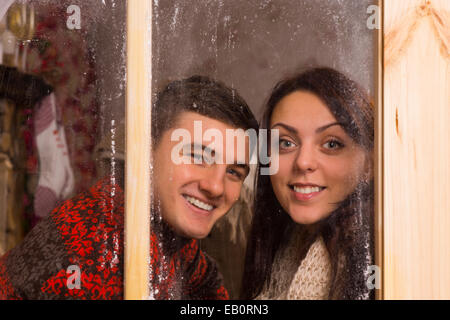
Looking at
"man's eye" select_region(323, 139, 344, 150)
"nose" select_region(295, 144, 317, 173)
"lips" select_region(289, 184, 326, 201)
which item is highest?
"man's eye" select_region(323, 139, 344, 150)

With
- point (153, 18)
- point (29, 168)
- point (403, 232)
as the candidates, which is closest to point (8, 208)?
point (29, 168)

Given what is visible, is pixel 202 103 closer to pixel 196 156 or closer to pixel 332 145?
pixel 196 156

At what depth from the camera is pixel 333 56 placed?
657 mm

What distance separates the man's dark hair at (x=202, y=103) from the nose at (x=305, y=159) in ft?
0.27

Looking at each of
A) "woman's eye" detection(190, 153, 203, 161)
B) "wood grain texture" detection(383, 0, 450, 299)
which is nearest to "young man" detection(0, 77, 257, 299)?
"woman's eye" detection(190, 153, 203, 161)

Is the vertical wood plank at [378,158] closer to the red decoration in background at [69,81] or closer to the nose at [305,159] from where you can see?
the nose at [305,159]

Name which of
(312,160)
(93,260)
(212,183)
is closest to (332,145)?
(312,160)

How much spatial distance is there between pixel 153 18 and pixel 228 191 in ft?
0.97

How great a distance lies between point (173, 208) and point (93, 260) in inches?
5.7

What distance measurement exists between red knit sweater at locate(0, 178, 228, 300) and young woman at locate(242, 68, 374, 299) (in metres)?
0.09

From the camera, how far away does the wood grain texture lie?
0.65 meters

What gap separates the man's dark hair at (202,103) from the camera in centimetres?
65

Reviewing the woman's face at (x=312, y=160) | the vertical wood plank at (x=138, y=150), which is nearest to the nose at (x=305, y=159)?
the woman's face at (x=312, y=160)

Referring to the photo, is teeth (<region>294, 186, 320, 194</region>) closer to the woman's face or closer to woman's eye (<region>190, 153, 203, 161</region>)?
the woman's face
